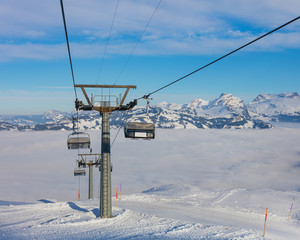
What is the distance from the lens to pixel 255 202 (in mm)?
42844

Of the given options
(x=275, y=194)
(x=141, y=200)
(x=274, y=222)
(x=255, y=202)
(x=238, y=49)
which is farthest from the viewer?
(x=275, y=194)

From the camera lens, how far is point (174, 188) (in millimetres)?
52625

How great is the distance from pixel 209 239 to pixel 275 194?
42.5m

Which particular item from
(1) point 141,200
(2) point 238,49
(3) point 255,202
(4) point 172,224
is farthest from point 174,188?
(2) point 238,49

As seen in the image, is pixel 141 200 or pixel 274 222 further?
pixel 141 200

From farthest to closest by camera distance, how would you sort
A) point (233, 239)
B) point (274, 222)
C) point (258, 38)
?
point (274, 222) → point (233, 239) → point (258, 38)

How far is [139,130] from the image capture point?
52.9 feet

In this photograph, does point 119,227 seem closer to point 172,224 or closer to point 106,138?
point 172,224

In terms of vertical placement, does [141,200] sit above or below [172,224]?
below

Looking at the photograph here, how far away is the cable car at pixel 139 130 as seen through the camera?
52.6ft

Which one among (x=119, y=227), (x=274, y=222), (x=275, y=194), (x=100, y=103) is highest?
(x=100, y=103)

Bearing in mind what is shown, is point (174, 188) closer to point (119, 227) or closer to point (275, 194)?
point (275, 194)

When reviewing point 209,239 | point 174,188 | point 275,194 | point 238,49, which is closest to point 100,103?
point 209,239

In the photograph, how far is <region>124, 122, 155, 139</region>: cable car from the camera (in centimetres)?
1605
